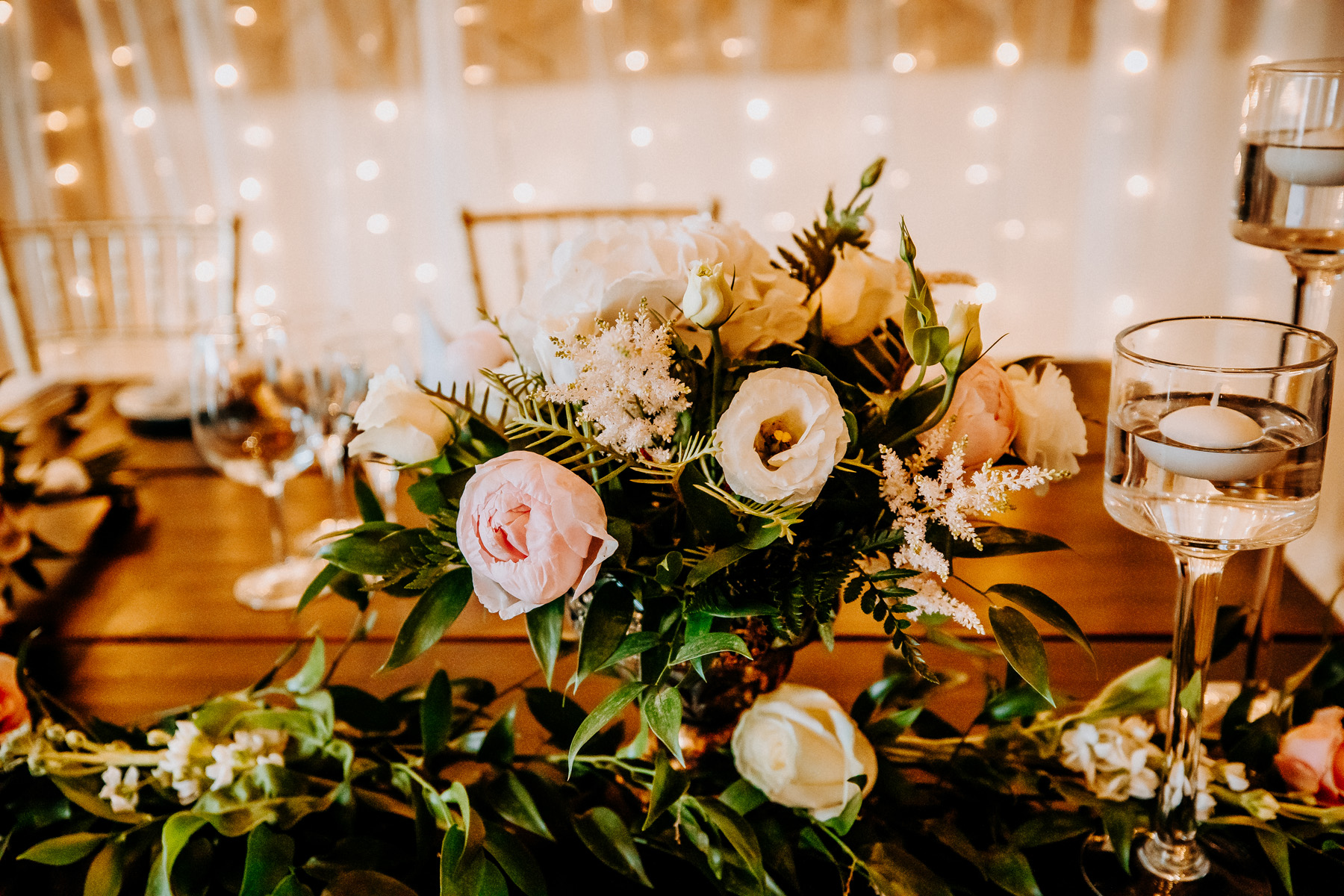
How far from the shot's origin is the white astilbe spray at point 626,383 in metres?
0.54

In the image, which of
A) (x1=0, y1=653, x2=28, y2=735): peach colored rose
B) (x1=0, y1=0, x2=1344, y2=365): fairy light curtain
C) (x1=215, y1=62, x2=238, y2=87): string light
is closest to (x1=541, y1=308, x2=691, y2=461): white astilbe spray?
(x1=0, y1=653, x2=28, y2=735): peach colored rose

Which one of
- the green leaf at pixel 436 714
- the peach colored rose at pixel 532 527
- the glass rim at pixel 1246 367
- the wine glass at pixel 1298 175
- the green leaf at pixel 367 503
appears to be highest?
the wine glass at pixel 1298 175

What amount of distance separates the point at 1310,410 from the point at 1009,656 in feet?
0.67

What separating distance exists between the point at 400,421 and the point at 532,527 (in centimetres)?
13

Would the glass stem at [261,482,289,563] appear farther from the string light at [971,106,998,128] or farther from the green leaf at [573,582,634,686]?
the string light at [971,106,998,128]

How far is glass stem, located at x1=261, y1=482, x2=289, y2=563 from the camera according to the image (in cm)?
108

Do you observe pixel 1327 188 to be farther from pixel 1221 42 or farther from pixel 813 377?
pixel 1221 42

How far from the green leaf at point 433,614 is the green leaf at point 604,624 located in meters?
0.08

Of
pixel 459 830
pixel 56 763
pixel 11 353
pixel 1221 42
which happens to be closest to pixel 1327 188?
pixel 459 830

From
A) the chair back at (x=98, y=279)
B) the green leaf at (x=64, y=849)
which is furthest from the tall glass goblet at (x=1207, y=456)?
the chair back at (x=98, y=279)

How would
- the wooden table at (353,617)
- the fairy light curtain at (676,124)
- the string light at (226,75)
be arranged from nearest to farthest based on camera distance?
the wooden table at (353,617), the fairy light curtain at (676,124), the string light at (226,75)

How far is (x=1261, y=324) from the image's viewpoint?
0.60m

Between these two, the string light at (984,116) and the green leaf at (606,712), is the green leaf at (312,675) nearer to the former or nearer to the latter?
the green leaf at (606,712)

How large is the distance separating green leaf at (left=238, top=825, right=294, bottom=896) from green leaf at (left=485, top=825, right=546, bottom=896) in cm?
12
